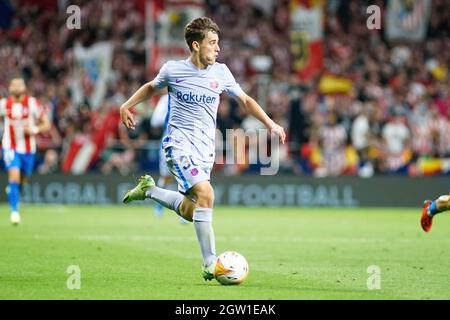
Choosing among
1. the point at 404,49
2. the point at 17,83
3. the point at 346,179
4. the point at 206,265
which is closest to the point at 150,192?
the point at 206,265

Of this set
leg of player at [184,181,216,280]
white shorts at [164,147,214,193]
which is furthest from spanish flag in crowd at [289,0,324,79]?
leg of player at [184,181,216,280]

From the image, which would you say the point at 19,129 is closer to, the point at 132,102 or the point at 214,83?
the point at 132,102

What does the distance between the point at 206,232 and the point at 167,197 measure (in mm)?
1028

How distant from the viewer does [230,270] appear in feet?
30.1

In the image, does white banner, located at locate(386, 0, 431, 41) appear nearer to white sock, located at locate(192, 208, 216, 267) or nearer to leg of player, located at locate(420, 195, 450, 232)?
leg of player, located at locate(420, 195, 450, 232)

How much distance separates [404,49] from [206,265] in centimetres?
2030

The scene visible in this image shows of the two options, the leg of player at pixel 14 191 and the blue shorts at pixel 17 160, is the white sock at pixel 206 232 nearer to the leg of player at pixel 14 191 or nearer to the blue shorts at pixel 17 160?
the leg of player at pixel 14 191

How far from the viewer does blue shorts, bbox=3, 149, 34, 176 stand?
17.4 metres

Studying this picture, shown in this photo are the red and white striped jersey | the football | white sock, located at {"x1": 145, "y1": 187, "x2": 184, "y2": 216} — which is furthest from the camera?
the red and white striped jersey

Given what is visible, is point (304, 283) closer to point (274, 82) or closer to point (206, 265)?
point (206, 265)

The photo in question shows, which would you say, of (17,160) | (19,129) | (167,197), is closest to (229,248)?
(167,197)

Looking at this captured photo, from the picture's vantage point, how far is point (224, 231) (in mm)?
16188

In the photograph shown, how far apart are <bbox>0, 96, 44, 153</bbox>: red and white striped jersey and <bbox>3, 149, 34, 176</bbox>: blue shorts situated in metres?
0.07

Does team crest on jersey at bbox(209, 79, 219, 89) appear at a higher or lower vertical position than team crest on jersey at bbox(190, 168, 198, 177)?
higher
